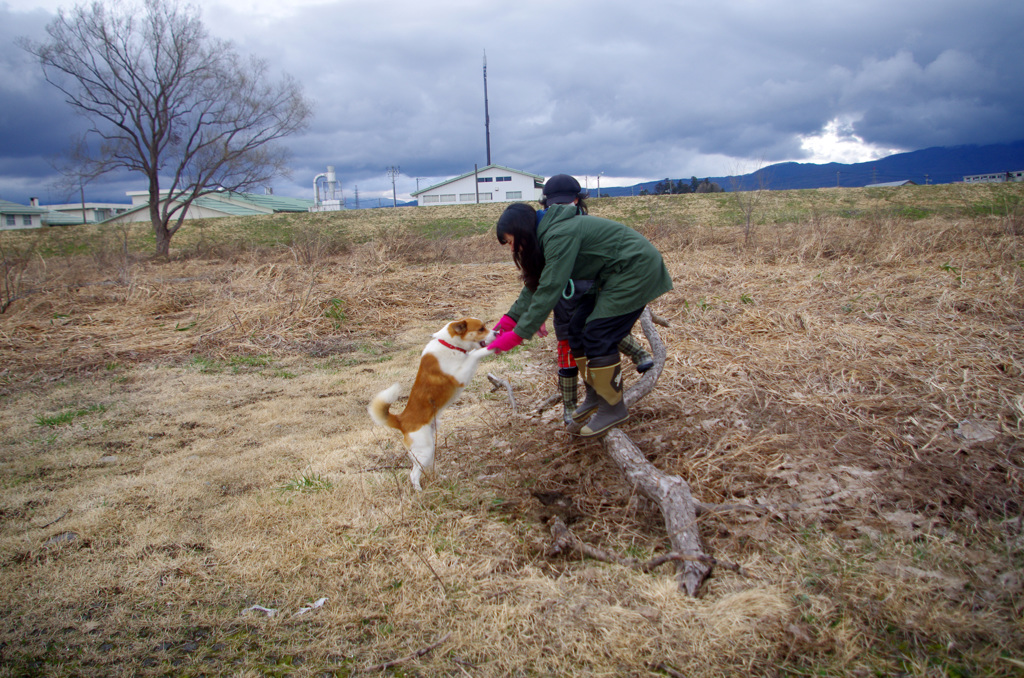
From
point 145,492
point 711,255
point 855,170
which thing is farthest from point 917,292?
point 855,170

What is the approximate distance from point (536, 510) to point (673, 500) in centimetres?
79

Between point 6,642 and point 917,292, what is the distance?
808cm

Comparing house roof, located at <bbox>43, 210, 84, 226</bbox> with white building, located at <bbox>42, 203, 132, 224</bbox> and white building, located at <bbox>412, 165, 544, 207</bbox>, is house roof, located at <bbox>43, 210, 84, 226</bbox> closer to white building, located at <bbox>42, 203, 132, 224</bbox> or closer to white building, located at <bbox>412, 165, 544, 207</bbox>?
white building, located at <bbox>42, 203, 132, 224</bbox>

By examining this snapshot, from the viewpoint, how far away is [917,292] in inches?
247

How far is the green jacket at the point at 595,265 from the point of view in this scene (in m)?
2.84

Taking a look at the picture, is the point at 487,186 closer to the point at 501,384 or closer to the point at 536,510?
the point at 501,384

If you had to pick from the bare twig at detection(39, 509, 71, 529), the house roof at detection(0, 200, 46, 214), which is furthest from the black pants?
the house roof at detection(0, 200, 46, 214)

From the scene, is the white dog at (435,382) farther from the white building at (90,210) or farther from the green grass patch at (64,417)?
the white building at (90,210)

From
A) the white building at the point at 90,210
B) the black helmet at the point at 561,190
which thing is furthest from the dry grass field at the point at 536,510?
the white building at the point at 90,210

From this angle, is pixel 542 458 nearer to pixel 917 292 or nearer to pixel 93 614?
pixel 93 614

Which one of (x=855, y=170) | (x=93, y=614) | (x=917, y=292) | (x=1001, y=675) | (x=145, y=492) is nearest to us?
(x=1001, y=675)

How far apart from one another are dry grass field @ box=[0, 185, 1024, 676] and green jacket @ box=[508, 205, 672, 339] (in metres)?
1.06

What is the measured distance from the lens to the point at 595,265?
3.03m

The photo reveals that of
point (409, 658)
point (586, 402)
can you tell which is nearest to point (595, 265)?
point (586, 402)
